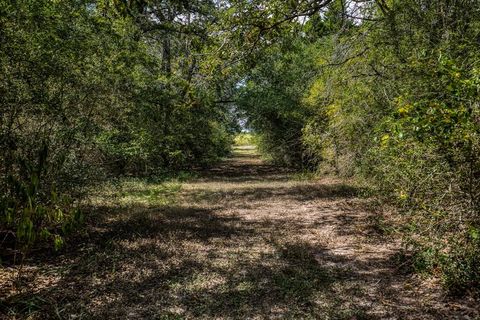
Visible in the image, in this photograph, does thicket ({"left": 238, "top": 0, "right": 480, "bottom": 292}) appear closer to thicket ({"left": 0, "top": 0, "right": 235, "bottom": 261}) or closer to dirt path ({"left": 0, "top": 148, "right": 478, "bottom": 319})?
dirt path ({"left": 0, "top": 148, "right": 478, "bottom": 319})

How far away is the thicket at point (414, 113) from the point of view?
338cm

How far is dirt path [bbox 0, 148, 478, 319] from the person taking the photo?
12.0 feet

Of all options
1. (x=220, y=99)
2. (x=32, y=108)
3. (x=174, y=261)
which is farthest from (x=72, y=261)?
(x=220, y=99)

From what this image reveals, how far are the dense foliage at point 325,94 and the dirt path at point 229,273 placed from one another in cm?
56

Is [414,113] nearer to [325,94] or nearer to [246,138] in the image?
[325,94]

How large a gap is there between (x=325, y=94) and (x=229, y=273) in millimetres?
6173

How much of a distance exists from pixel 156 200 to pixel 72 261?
206 inches

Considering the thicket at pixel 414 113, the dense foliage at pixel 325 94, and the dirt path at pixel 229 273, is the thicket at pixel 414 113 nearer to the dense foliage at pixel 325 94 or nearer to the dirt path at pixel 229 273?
the dense foliage at pixel 325 94

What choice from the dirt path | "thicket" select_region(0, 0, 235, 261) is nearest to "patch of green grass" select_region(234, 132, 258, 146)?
"thicket" select_region(0, 0, 235, 261)

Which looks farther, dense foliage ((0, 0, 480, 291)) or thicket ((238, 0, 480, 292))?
dense foliage ((0, 0, 480, 291))

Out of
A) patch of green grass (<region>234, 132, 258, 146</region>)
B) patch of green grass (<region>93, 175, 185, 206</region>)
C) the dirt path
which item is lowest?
the dirt path

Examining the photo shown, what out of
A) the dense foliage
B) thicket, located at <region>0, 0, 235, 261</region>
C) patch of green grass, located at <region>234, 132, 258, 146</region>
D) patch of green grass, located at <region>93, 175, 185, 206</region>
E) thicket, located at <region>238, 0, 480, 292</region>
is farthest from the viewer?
patch of green grass, located at <region>234, 132, 258, 146</region>

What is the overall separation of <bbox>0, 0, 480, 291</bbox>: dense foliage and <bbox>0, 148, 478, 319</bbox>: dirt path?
56 centimetres

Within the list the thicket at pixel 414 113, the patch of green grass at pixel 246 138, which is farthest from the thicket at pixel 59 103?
the patch of green grass at pixel 246 138
